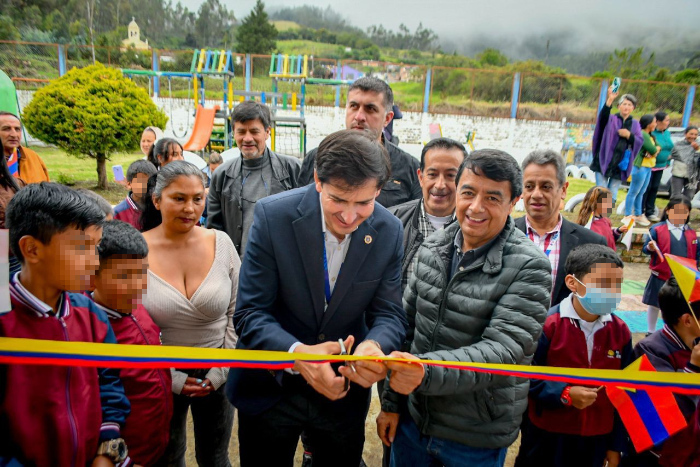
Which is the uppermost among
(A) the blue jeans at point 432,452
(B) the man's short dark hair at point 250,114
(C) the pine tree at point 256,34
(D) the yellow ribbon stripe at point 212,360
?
(C) the pine tree at point 256,34

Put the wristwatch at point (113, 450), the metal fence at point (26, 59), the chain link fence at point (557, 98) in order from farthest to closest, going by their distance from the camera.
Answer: the chain link fence at point (557, 98) → the metal fence at point (26, 59) → the wristwatch at point (113, 450)

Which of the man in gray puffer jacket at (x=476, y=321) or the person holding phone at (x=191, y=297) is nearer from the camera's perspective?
the man in gray puffer jacket at (x=476, y=321)

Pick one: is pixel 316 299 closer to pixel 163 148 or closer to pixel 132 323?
pixel 132 323

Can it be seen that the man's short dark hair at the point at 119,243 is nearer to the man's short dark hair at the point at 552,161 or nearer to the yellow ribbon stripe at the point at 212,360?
the yellow ribbon stripe at the point at 212,360

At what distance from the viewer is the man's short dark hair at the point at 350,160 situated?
63.2 inches

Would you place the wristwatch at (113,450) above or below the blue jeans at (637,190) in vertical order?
below

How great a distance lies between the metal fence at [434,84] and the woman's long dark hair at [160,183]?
1764cm

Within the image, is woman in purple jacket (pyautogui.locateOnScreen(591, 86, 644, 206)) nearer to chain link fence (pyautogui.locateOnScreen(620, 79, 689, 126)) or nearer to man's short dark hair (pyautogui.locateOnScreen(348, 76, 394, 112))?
man's short dark hair (pyautogui.locateOnScreen(348, 76, 394, 112))

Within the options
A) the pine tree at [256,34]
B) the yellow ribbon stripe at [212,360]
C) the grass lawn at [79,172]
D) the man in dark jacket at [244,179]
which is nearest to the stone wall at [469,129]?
the grass lawn at [79,172]

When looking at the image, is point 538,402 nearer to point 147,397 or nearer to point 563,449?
point 563,449

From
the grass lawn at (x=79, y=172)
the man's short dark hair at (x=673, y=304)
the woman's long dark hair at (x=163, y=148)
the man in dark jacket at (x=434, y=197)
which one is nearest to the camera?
the man's short dark hair at (x=673, y=304)

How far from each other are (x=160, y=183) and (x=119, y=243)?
0.63 meters

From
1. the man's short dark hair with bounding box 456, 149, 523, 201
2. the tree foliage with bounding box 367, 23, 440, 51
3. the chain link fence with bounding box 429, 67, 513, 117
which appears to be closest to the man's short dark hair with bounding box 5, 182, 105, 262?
the man's short dark hair with bounding box 456, 149, 523, 201

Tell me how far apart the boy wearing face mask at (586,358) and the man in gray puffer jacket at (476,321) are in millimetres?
519
